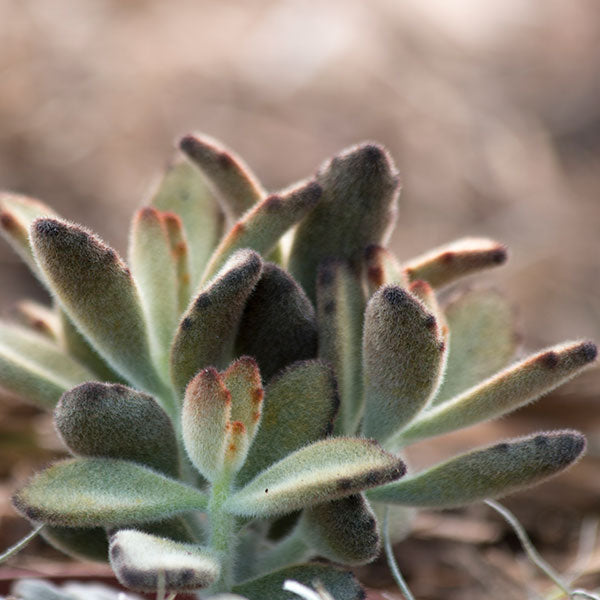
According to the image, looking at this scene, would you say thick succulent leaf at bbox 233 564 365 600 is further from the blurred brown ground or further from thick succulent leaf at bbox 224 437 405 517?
the blurred brown ground

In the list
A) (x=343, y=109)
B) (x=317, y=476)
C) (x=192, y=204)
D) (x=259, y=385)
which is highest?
(x=343, y=109)

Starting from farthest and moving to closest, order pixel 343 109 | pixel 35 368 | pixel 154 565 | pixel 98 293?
pixel 343 109 → pixel 35 368 → pixel 98 293 → pixel 154 565

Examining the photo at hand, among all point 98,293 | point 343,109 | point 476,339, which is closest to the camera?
point 98,293

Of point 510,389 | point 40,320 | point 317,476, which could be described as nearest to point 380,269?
point 510,389

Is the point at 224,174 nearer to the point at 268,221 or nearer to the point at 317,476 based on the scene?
the point at 268,221

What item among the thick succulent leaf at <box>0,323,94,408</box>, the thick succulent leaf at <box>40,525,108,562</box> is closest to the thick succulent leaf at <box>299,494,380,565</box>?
the thick succulent leaf at <box>40,525,108,562</box>

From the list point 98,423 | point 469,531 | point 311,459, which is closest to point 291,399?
point 311,459

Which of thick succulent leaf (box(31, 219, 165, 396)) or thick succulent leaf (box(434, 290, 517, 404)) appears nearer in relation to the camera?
thick succulent leaf (box(31, 219, 165, 396))

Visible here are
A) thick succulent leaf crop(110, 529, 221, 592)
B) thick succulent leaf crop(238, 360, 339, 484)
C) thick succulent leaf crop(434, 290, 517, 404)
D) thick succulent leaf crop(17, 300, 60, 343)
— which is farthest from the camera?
thick succulent leaf crop(17, 300, 60, 343)

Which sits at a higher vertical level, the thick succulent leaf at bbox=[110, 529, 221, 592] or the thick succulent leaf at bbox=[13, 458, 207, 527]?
the thick succulent leaf at bbox=[13, 458, 207, 527]
